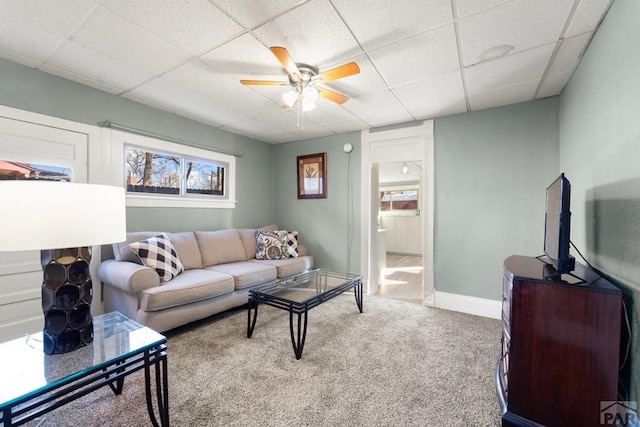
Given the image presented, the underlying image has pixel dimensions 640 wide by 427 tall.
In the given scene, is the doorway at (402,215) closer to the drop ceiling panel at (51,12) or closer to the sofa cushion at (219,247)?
the sofa cushion at (219,247)

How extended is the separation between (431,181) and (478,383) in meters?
2.21

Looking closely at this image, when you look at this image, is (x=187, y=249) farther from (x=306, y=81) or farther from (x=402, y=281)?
(x=402, y=281)

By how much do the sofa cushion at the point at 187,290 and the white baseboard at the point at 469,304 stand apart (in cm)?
248

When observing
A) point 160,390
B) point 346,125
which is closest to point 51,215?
point 160,390

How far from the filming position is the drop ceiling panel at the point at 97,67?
2027 mm

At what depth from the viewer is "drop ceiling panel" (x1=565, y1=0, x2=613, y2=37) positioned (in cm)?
149

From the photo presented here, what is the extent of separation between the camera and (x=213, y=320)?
281cm

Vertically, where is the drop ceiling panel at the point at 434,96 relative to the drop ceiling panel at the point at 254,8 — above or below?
below

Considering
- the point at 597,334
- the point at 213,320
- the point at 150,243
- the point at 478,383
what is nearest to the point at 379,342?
the point at 478,383

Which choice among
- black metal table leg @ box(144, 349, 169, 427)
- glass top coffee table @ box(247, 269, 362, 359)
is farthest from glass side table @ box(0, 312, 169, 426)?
glass top coffee table @ box(247, 269, 362, 359)

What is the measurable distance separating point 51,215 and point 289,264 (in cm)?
255

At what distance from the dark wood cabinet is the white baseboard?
1.77 meters

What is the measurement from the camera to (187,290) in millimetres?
2395

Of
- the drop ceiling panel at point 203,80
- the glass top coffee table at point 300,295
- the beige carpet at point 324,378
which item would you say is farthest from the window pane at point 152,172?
the glass top coffee table at point 300,295
